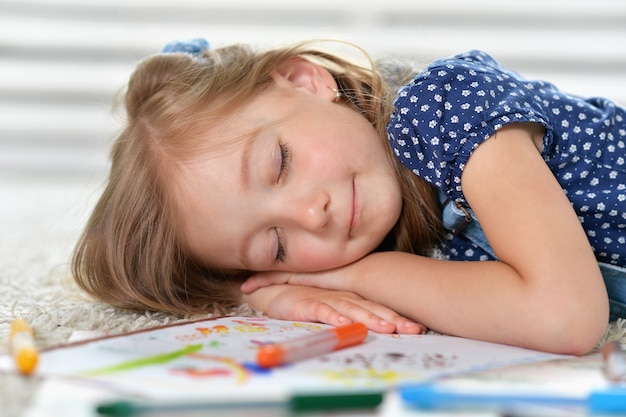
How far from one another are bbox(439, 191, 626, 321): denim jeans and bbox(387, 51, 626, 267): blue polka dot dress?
0.6 inches

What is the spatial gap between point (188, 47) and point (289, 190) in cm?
44

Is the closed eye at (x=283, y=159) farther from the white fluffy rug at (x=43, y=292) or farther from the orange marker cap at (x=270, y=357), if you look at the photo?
the orange marker cap at (x=270, y=357)

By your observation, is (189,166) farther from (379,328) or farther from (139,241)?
(379,328)

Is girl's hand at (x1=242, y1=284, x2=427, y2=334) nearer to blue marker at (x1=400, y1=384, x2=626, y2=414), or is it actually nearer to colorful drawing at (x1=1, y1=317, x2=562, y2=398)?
colorful drawing at (x1=1, y1=317, x2=562, y2=398)

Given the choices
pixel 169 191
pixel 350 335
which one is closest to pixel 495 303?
pixel 350 335

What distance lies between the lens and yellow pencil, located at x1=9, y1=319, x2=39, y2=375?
679 millimetres

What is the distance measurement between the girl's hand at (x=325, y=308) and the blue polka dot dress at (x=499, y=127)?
0.57ft

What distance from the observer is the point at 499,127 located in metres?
0.91

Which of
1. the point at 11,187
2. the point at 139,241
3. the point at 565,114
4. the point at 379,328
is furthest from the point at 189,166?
the point at 11,187

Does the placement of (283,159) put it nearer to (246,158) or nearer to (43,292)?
(246,158)

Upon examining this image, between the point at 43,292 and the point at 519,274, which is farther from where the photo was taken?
the point at 43,292

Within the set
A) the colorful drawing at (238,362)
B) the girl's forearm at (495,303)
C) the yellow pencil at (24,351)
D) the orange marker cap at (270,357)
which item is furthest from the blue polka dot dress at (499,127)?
the yellow pencil at (24,351)

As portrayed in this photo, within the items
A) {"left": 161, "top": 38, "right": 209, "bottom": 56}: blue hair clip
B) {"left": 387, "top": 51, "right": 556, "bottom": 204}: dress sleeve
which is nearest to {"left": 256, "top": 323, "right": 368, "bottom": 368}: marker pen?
{"left": 387, "top": 51, "right": 556, "bottom": 204}: dress sleeve

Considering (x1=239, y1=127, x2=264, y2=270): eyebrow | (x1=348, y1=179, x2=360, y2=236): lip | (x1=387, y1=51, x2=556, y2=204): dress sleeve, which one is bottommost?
(x1=348, y1=179, x2=360, y2=236): lip
